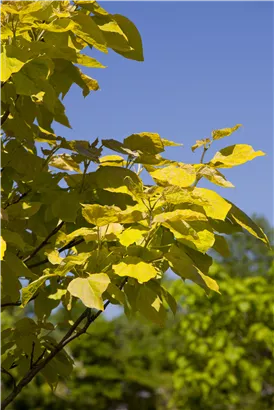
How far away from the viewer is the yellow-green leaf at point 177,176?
1.51m

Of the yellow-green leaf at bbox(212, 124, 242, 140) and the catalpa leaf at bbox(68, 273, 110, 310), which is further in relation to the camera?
the yellow-green leaf at bbox(212, 124, 242, 140)

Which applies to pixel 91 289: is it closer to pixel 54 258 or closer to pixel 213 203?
pixel 213 203

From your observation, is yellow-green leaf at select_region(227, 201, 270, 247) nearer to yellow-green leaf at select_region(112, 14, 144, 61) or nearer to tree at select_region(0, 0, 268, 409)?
tree at select_region(0, 0, 268, 409)

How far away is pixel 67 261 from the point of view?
4.88ft

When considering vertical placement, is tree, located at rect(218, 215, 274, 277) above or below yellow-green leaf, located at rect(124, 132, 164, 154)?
below

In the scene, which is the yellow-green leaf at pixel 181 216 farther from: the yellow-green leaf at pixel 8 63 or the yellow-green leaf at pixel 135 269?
the yellow-green leaf at pixel 8 63

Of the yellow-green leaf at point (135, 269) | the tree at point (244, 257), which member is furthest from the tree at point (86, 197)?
the tree at point (244, 257)

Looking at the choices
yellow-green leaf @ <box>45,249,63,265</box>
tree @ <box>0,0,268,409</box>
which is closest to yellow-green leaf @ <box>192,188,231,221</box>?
tree @ <box>0,0,268,409</box>

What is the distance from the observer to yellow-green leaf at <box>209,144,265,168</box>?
5.20ft

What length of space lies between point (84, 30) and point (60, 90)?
396 millimetres

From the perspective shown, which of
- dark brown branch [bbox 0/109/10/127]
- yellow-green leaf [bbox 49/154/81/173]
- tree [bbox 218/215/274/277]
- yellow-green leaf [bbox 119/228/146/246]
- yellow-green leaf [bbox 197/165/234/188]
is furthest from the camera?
tree [bbox 218/215/274/277]

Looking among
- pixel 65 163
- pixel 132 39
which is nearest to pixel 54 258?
pixel 65 163

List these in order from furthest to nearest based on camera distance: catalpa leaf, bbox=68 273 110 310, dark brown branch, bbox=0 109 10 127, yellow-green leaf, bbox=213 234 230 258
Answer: dark brown branch, bbox=0 109 10 127 → yellow-green leaf, bbox=213 234 230 258 → catalpa leaf, bbox=68 273 110 310

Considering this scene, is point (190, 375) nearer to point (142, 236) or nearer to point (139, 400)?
point (142, 236)
